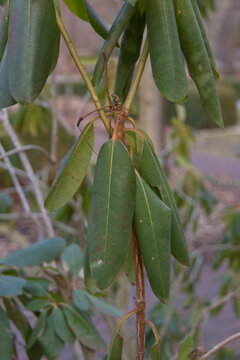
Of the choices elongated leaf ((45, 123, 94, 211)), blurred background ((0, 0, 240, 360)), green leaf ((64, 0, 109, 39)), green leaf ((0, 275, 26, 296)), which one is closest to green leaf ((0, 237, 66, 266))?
green leaf ((0, 275, 26, 296))

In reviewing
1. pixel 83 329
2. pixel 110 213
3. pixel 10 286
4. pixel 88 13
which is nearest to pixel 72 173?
pixel 110 213

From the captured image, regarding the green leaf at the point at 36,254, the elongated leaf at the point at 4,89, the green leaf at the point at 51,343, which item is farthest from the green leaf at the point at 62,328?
the elongated leaf at the point at 4,89

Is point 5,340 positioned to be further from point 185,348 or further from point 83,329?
point 185,348

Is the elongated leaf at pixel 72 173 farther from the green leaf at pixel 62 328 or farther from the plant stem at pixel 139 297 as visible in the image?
the green leaf at pixel 62 328

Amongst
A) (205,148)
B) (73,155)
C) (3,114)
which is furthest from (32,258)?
(205,148)

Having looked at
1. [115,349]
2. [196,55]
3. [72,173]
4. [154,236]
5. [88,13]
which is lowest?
[115,349]

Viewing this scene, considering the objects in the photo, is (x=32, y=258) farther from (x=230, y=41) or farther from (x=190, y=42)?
(x=230, y=41)

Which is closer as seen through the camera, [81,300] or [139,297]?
[139,297]
